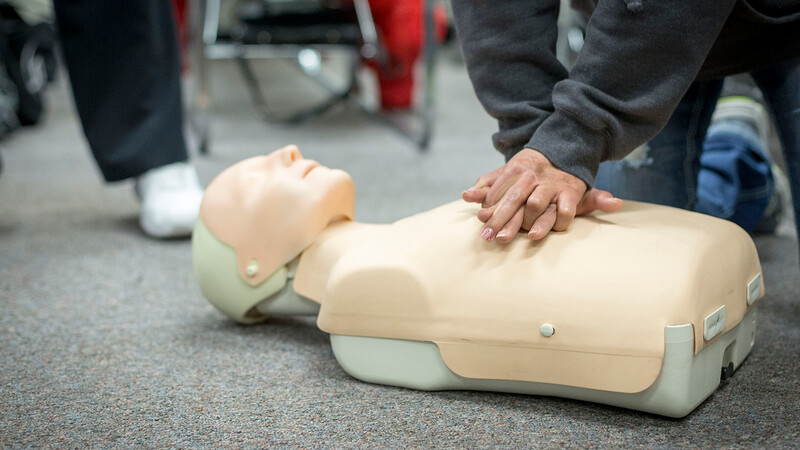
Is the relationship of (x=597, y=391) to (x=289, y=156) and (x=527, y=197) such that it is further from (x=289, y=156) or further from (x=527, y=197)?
(x=289, y=156)

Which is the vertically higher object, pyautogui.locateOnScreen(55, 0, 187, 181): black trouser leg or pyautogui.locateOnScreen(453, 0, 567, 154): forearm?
pyautogui.locateOnScreen(453, 0, 567, 154): forearm

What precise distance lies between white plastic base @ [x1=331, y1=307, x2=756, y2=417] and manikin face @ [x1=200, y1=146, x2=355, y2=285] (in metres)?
0.12

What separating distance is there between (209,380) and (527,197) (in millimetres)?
347

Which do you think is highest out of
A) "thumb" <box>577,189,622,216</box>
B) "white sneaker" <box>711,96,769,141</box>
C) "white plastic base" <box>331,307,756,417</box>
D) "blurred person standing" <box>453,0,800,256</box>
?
"blurred person standing" <box>453,0,800,256</box>

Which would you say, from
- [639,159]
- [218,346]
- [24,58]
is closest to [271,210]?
[218,346]

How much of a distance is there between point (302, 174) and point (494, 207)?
8.8 inches

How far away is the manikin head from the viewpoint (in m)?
0.76

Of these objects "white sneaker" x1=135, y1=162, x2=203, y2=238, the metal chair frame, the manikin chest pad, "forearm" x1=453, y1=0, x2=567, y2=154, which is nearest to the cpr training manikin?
the manikin chest pad

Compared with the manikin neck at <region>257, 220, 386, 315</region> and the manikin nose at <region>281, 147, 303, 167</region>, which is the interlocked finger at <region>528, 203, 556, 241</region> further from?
the manikin nose at <region>281, 147, 303, 167</region>

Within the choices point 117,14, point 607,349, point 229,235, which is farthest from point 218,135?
point 607,349

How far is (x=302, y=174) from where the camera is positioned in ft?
2.55

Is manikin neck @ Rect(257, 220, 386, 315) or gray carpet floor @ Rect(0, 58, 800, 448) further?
manikin neck @ Rect(257, 220, 386, 315)

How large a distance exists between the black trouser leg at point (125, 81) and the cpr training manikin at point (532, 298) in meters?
0.55

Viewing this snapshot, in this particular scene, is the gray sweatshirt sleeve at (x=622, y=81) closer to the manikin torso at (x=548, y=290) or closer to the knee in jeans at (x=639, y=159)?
the manikin torso at (x=548, y=290)
